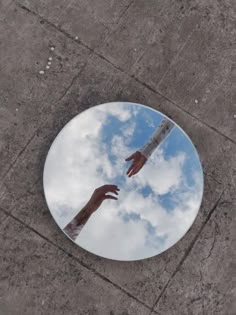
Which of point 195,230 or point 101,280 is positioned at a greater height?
point 195,230

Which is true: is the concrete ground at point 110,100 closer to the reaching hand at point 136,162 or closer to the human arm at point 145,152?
the human arm at point 145,152

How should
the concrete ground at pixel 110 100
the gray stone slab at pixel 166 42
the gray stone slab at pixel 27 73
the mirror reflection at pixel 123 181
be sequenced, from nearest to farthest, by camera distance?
the mirror reflection at pixel 123 181 < the concrete ground at pixel 110 100 < the gray stone slab at pixel 27 73 < the gray stone slab at pixel 166 42

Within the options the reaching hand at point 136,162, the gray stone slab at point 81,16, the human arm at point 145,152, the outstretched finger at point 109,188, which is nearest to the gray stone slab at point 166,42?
the gray stone slab at point 81,16

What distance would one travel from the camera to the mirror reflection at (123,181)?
3674 mm

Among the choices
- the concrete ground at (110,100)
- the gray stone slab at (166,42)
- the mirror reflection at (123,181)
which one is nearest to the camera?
the mirror reflection at (123,181)

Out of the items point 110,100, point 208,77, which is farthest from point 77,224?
point 208,77

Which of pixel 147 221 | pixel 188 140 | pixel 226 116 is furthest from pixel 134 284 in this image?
pixel 226 116

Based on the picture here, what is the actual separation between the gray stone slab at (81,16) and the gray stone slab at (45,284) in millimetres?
1829

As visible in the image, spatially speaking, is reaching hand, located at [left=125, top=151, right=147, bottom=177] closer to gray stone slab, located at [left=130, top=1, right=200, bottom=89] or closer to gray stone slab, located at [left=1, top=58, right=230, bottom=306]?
gray stone slab, located at [left=1, top=58, right=230, bottom=306]

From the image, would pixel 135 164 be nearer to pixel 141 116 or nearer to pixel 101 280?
pixel 141 116

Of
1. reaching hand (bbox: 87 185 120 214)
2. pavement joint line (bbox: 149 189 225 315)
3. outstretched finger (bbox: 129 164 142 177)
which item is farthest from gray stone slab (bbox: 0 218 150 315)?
outstretched finger (bbox: 129 164 142 177)

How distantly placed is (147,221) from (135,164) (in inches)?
19.3

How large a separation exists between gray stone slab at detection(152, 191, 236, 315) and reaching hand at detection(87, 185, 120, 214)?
894 mm

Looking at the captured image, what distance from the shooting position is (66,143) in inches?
149
